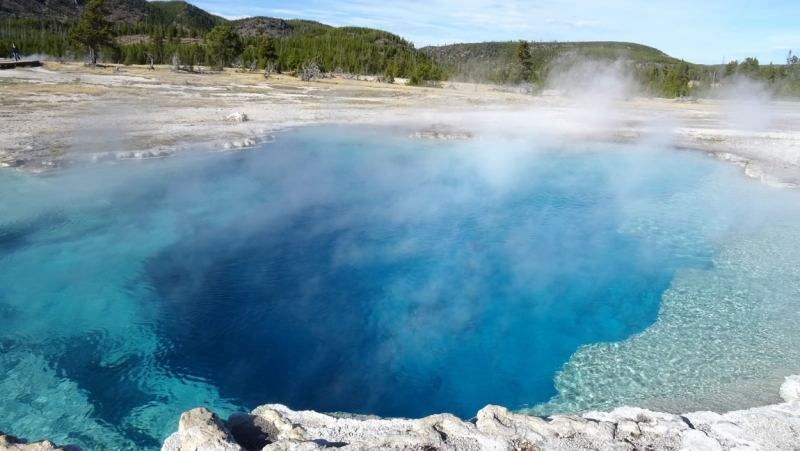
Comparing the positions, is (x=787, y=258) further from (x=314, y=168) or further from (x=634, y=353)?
(x=314, y=168)

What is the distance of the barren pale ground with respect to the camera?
36.4 feet

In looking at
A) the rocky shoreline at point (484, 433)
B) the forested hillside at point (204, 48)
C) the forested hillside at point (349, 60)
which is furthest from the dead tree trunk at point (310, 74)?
the rocky shoreline at point (484, 433)

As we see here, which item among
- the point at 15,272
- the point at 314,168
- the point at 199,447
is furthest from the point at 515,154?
the point at 199,447

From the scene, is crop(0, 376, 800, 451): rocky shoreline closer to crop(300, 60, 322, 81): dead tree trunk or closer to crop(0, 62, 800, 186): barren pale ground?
crop(0, 62, 800, 186): barren pale ground

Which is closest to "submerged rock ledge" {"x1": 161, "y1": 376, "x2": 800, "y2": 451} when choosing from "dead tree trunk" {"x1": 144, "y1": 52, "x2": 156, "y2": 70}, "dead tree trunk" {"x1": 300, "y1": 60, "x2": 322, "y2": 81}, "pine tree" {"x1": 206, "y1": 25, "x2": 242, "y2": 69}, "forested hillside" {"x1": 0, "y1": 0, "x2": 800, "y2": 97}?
"forested hillside" {"x1": 0, "y1": 0, "x2": 800, "y2": 97}

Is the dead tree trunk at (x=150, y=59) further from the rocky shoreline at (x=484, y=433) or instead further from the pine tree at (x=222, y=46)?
the rocky shoreline at (x=484, y=433)

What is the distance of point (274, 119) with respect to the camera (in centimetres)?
1590

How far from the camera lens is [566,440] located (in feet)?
9.67

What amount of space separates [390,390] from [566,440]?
1679mm

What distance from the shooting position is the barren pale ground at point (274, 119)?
437 inches

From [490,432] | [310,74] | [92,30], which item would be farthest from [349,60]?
[490,432]

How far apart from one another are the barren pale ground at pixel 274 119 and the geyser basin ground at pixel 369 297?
1.85m

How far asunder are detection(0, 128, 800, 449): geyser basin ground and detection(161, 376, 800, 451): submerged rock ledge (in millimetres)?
751

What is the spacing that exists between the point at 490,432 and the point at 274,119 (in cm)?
1439
